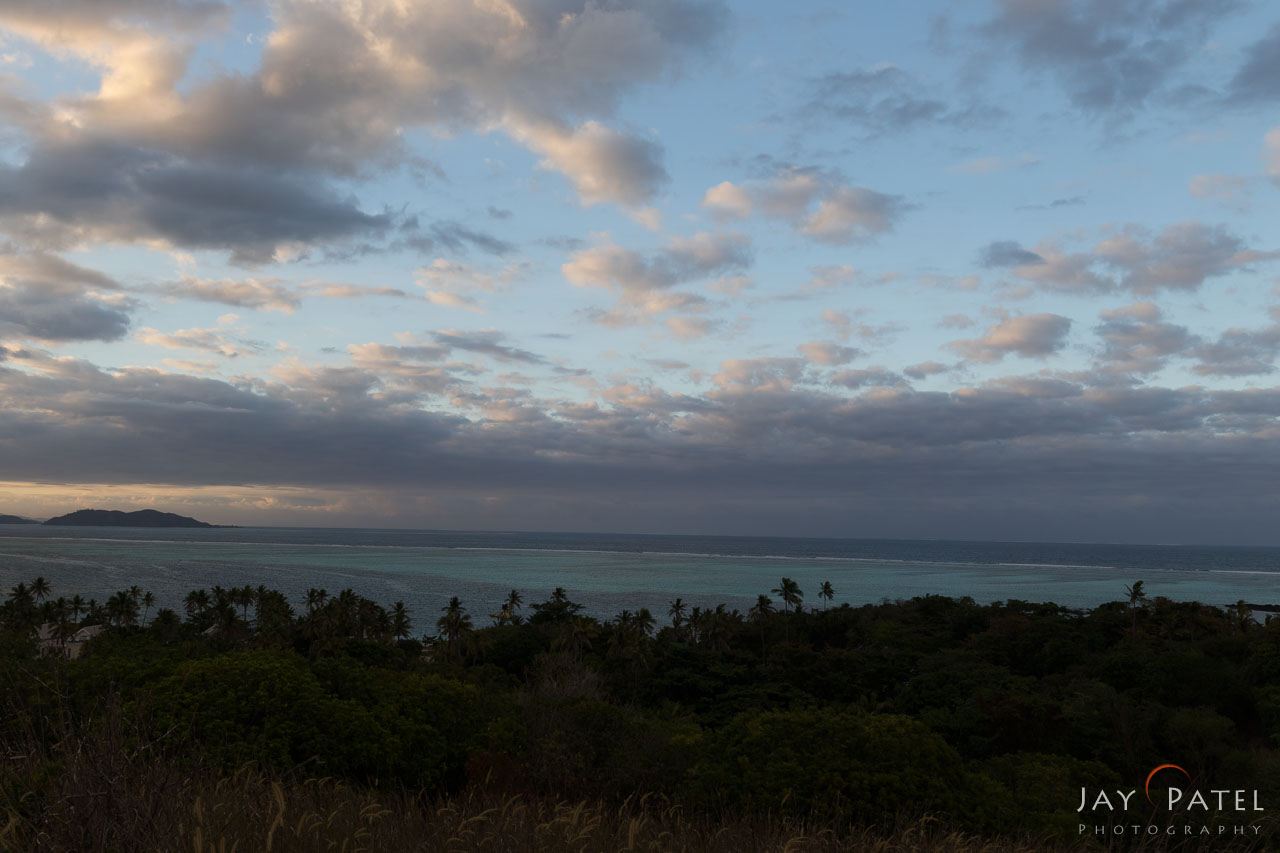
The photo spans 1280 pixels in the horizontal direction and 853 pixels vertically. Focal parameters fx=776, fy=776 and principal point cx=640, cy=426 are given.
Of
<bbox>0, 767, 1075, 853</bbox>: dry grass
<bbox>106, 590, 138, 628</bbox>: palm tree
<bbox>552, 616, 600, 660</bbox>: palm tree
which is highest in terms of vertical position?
<bbox>0, 767, 1075, 853</bbox>: dry grass

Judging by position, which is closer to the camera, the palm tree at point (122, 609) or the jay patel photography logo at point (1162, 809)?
the jay patel photography logo at point (1162, 809)

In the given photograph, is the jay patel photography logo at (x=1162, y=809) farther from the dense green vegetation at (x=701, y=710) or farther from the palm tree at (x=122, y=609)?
the palm tree at (x=122, y=609)

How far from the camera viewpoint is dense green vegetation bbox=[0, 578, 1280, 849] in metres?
18.1

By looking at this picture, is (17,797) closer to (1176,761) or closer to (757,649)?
(1176,761)

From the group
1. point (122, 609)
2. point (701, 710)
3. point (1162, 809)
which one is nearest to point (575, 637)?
point (701, 710)

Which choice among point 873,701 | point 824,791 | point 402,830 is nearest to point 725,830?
point 402,830

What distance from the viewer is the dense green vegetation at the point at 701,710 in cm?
1808

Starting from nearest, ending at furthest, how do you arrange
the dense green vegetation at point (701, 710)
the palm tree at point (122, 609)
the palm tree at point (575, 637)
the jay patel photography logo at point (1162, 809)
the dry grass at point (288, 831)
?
the dry grass at point (288, 831) < the dense green vegetation at point (701, 710) < the jay patel photography logo at point (1162, 809) < the palm tree at point (575, 637) < the palm tree at point (122, 609)

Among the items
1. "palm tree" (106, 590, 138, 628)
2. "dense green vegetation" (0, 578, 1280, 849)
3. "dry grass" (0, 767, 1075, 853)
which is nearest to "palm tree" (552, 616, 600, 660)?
"dense green vegetation" (0, 578, 1280, 849)

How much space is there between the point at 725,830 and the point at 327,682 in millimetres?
21006

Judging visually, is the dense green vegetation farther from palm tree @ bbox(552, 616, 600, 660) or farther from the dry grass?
palm tree @ bbox(552, 616, 600, 660)

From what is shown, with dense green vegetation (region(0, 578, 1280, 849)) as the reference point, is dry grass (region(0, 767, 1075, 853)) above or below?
above

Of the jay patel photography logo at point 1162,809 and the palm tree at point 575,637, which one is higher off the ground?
the jay patel photography logo at point 1162,809

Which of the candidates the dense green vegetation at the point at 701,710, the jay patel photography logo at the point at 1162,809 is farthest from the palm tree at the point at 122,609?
the jay patel photography logo at the point at 1162,809
